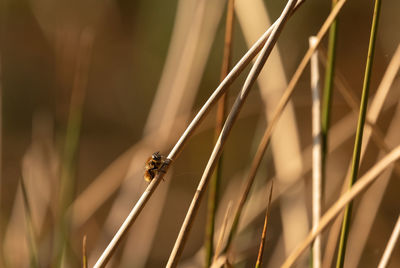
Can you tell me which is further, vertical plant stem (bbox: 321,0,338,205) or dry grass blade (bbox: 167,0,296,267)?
vertical plant stem (bbox: 321,0,338,205)

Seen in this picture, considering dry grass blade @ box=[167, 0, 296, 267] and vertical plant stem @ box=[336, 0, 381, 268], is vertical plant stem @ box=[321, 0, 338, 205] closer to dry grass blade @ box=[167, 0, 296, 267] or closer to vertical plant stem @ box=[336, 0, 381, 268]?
vertical plant stem @ box=[336, 0, 381, 268]

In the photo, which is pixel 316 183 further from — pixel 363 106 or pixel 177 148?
pixel 177 148

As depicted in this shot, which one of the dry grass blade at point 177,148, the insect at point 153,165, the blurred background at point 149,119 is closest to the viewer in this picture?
the dry grass blade at point 177,148

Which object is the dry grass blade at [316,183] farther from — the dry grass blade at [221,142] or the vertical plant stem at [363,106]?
the dry grass blade at [221,142]

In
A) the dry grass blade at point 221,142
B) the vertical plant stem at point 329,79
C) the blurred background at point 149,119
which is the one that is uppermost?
the blurred background at point 149,119

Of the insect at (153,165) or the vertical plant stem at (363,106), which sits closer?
the vertical plant stem at (363,106)

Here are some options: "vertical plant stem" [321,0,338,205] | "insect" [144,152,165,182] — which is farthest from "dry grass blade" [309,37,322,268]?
"insect" [144,152,165,182]

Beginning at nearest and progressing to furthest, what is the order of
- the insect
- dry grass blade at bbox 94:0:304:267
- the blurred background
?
1. dry grass blade at bbox 94:0:304:267
2. the insect
3. the blurred background

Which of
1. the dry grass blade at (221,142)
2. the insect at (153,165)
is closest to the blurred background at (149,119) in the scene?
the insect at (153,165)

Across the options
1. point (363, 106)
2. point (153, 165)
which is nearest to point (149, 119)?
point (153, 165)
